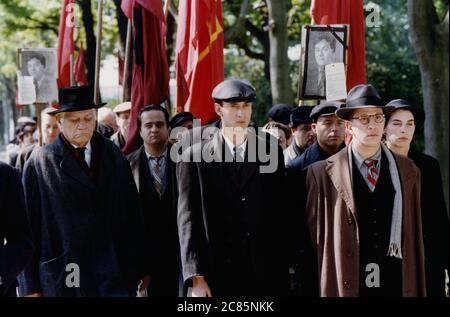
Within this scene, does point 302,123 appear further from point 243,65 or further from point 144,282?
point 243,65

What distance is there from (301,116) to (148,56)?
1.73 meters

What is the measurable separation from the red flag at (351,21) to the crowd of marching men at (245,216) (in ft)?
6.96

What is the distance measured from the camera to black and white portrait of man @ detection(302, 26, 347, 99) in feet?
24.6

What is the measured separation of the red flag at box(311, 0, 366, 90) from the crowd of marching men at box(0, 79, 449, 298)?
212 cm

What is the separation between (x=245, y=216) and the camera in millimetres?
5461

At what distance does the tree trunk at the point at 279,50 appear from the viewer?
12961 mm

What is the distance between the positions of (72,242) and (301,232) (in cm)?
160

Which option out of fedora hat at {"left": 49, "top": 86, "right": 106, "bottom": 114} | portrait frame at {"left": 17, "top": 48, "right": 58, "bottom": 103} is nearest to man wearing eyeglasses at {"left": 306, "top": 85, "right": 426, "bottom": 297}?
fedora hat at {"left": 49, "top": 86, "right": 106, "bottom": 114}

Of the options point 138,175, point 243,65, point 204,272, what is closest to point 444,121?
point 138,175

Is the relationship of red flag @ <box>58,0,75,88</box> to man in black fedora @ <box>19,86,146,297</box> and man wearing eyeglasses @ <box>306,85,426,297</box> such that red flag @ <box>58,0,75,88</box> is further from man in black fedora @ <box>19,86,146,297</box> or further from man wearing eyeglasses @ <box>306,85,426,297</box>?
man wearing eyeglasses @ <box>306,85,426,297</box>

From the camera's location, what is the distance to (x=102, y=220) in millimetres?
5664

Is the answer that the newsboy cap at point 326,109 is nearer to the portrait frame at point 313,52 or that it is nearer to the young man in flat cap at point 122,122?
the portrait frame at point 313,52

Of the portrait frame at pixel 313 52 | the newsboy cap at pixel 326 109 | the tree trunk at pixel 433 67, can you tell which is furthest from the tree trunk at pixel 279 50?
the newsboy cap at pixel 326 109
